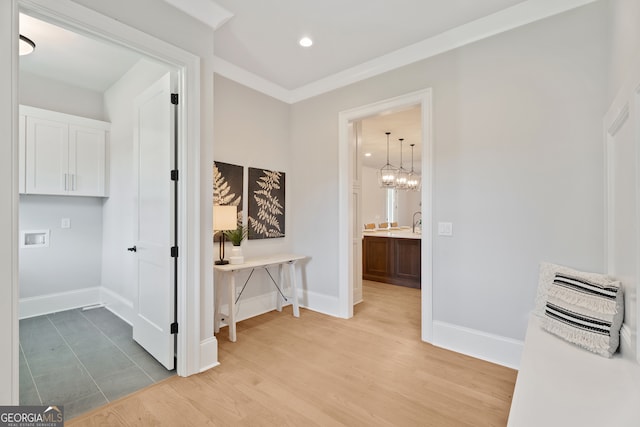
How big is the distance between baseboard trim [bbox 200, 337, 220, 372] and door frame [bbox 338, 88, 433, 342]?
1.58 metres

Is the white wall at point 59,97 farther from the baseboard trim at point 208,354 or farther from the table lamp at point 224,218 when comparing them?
the baseboard trim at point 208,354

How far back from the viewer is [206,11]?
2314 millimetres

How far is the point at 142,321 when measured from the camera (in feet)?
8.76

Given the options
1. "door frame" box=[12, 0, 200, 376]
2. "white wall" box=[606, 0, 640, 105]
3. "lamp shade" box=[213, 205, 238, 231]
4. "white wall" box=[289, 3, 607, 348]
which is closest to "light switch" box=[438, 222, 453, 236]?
"white wall" box=[289, 3, 607, 348]

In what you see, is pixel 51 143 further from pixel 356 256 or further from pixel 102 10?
pixel 356 256

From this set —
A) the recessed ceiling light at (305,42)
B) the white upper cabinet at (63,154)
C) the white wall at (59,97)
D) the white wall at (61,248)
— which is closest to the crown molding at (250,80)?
the recessed ceiling light at (305,42)

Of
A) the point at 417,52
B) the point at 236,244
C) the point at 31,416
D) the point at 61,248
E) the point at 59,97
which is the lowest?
the point at 31,416

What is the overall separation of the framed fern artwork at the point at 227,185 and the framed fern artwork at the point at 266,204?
148 millimetres

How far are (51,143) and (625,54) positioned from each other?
16.8 feet

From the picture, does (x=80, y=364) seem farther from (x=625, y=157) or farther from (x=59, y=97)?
(x=625, y=157)

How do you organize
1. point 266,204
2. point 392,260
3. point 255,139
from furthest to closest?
point 392,260 → point 266,204 → point 255,139

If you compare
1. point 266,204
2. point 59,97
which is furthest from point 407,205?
point 59,97

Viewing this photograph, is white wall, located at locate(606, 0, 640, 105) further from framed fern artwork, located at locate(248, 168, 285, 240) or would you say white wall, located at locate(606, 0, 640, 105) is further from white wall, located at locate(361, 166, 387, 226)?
white wall, located at locate(361, 166, 387, 226)

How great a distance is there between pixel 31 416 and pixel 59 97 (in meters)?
3.62
